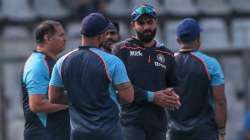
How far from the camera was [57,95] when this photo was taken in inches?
297

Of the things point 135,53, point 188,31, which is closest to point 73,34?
point 188,31

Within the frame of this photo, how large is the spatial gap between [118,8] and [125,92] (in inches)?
338

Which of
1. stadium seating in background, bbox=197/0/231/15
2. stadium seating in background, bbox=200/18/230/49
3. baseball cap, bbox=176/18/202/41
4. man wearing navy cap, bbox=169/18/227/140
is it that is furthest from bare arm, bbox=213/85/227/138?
stadium seating in background, bbox=197/0/231/15

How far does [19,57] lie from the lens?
12.9 meters

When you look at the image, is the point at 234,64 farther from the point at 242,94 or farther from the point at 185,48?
the point at 185,48

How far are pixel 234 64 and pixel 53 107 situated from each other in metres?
6.82

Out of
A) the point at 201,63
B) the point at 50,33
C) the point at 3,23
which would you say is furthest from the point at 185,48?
the point at 3,23

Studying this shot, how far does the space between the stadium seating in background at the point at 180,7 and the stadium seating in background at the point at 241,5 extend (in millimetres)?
815

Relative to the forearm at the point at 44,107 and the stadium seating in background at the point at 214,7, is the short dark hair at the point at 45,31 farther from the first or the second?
the stadium seating in background at the point at 214,7

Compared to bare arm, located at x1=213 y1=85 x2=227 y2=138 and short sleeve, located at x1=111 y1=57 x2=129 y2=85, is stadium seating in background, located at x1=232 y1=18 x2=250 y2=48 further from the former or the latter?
short sleeve, located at x1=111 y1=57 x2=129 y2=85

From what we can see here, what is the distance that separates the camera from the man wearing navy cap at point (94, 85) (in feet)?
23.8

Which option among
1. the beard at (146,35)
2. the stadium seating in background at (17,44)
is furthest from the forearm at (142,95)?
the stadium seating in background at (17,44)

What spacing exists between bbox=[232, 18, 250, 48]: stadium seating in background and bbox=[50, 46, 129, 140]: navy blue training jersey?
23.3ft

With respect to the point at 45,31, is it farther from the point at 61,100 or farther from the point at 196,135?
the point at 196,135
